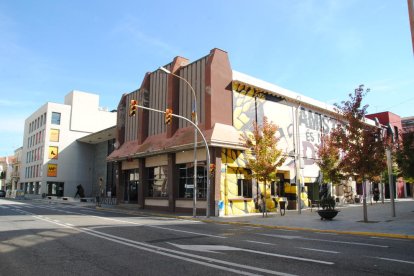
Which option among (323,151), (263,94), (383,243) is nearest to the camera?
(383,243)

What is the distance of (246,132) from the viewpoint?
29.6 metres

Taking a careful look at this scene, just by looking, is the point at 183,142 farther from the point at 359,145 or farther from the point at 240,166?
the point at 359,145

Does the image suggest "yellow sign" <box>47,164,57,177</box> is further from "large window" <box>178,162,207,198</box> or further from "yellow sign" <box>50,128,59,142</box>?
"large window" <box>178,162,207,198</box>

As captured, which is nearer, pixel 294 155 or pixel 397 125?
pixel 294 155

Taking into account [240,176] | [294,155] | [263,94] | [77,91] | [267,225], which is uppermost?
[77,91]

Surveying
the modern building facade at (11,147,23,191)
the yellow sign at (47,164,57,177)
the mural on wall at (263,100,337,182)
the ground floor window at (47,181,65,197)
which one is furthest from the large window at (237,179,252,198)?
the modern building facade at (11,147,23,191)

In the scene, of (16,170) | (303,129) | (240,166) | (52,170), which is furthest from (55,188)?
(240,166)

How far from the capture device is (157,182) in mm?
33375

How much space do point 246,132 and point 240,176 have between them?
380 cm

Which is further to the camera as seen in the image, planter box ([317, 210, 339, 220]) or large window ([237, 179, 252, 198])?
large window ([237, 179, 252, 198])

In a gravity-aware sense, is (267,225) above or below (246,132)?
below

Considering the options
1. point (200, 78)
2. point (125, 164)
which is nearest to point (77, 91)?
point (125, 164)

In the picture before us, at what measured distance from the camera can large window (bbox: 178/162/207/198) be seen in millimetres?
28022

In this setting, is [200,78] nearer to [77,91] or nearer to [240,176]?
[240,176]
